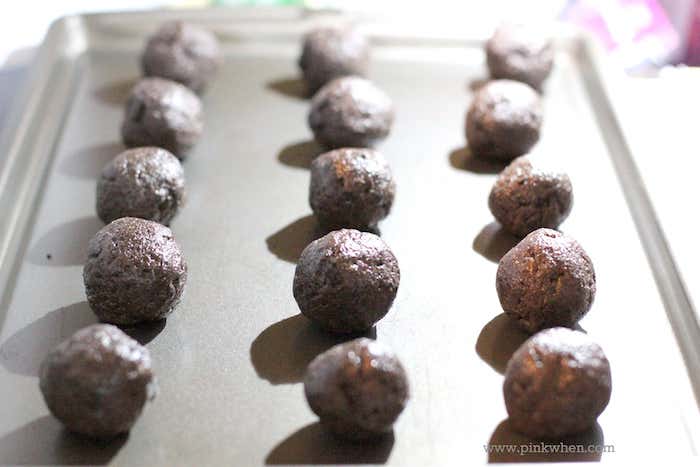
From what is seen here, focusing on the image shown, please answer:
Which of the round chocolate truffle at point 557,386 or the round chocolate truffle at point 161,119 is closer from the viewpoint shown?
the round chocolate truffle at point 557,386

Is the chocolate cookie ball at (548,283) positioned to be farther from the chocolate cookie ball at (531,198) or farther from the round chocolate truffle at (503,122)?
the round chocolate truffle at (503,122)

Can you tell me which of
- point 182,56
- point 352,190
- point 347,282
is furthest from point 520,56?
point 347,282

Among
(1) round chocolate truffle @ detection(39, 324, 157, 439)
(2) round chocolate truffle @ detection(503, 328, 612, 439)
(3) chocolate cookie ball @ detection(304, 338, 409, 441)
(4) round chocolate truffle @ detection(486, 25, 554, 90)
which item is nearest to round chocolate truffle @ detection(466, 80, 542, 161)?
(4) round chocolate truffle @ detection(486, 25, 554, 90)

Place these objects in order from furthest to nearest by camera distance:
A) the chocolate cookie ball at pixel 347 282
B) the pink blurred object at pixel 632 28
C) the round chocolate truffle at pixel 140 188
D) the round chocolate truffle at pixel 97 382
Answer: the pink blurred object at pixel 632 28
the round chocolate truffle at pixel 140 188
the chocolate cookie ball at pixel 347 282
the round chocolate truffle at pixel 97 382

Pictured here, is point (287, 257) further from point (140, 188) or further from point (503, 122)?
point (503, 122)

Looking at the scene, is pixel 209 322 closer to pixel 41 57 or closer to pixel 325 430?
pixel 325 430

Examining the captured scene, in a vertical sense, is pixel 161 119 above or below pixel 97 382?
above

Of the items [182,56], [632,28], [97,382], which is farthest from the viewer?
[632,28]

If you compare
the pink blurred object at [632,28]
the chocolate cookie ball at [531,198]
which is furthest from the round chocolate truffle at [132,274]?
the pink blurred object at [632,28]

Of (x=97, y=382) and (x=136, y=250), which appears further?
(x=136, y=250)
